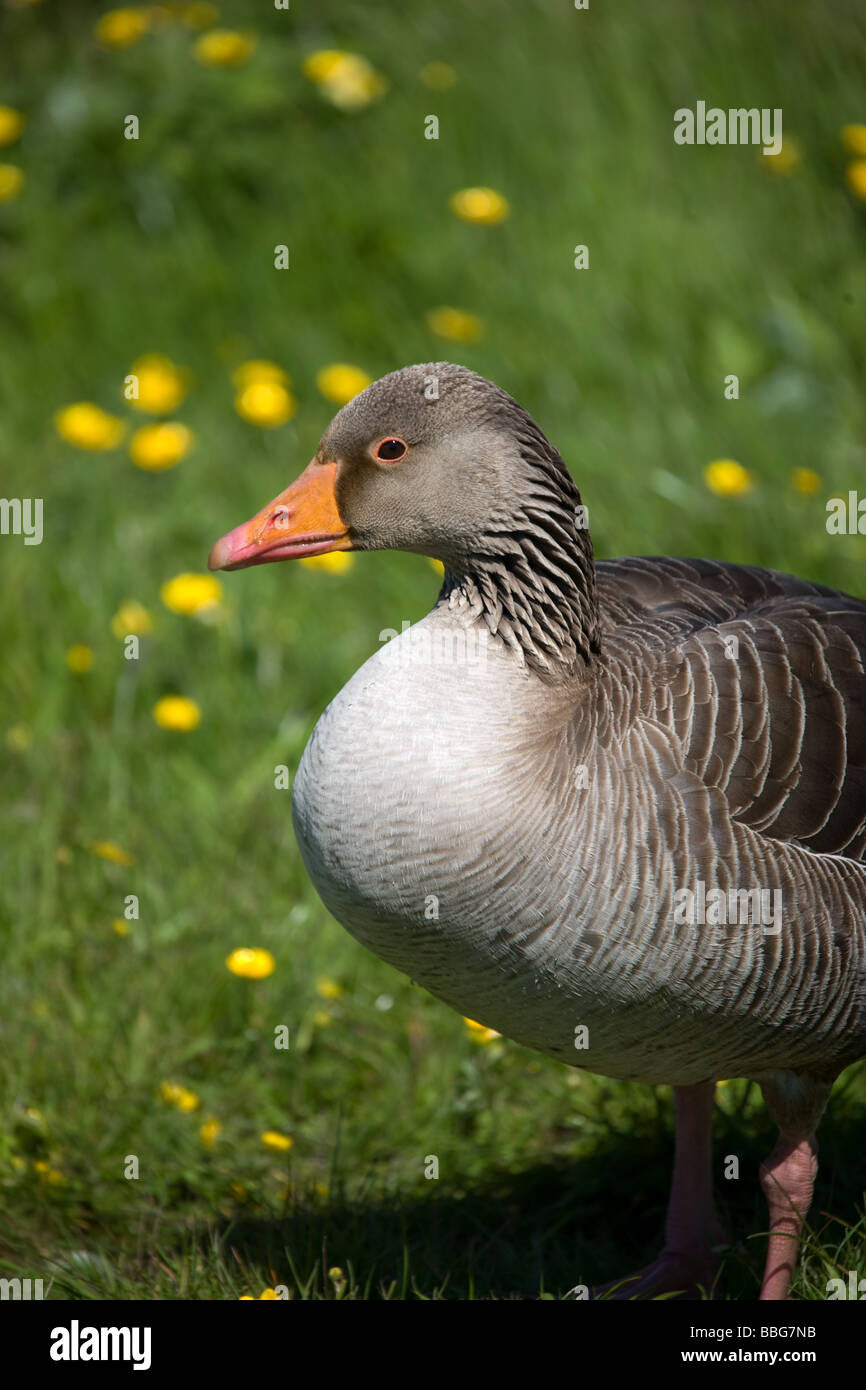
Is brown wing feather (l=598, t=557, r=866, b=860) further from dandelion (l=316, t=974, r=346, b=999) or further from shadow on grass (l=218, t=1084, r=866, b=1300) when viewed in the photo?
dandelion (l=316, t=974, r=346, b=999)

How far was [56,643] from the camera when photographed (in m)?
6.32

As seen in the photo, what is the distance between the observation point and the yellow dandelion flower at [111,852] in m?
5.00

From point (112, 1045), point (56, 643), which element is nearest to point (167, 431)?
point (56, 643)

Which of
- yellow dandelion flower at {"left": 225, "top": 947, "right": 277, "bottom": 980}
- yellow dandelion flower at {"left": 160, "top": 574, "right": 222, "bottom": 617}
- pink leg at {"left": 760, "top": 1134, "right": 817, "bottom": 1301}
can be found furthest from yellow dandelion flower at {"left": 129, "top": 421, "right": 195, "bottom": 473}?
pink leg at {"left": 760, "top": 1134, "right": 817, "bottom": 1301}

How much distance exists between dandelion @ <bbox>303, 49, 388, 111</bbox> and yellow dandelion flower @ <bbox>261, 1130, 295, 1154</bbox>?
6.45m

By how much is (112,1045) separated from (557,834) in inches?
79.0

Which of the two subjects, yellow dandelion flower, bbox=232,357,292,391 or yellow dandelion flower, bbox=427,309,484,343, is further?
yellow dandelion flower, bbox=427,309,484,343

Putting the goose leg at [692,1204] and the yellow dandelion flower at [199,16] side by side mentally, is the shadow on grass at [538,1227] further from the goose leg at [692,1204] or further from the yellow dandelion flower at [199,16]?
the yellow dandelion flower at [199,16]

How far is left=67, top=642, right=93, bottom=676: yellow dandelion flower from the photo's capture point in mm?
6152

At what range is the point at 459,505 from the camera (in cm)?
357

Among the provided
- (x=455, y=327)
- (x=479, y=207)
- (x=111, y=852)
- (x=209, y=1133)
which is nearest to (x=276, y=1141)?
(x=209, y=1133)

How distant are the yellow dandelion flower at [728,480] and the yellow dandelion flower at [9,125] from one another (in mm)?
4749

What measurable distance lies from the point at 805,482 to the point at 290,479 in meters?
2.48

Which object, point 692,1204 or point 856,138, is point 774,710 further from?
point 856,138
